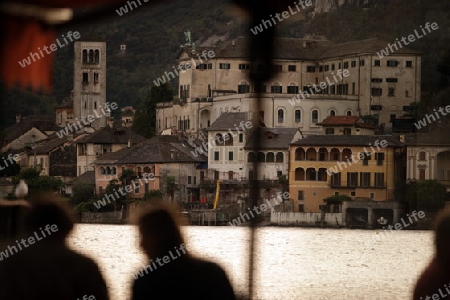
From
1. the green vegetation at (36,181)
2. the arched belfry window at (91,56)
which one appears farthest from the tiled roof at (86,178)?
the arched belfry window at (91,56)

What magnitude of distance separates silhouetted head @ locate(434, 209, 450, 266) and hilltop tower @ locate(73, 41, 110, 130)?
0.29 m

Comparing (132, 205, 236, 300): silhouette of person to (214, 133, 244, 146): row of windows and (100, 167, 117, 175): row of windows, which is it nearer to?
(214, 133, 244, 146): row of windows

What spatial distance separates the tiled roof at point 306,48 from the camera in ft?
2.02

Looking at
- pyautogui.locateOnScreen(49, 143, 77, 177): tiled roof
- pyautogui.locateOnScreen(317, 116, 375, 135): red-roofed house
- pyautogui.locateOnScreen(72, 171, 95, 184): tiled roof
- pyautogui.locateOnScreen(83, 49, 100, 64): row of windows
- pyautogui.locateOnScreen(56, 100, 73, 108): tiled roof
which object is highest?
pyautogui.locateOnScreen(83, 49, 100, 64): row of windows

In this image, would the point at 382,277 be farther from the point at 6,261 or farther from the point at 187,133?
the point at 187,133

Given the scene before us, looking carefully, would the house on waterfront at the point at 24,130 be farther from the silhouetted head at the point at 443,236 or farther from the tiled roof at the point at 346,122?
the tiled roof at the point at 346,122

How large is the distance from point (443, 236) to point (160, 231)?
0.22 m

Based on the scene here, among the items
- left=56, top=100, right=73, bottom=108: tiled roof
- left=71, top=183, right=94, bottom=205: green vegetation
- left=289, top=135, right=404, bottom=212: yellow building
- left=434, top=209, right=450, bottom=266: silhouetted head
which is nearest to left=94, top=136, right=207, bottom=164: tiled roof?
left=71, top=183, right=94, bottom=205: green vegetation

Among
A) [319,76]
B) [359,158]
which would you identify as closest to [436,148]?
[319,76]

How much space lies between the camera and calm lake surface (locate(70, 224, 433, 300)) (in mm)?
607

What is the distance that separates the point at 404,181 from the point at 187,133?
714mm

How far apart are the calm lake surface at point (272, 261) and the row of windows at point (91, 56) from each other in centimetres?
15

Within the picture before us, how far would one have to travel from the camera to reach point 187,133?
146cm

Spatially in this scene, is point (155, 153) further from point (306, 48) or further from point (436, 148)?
point (436, 148)
